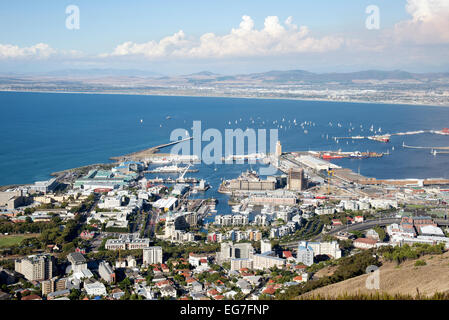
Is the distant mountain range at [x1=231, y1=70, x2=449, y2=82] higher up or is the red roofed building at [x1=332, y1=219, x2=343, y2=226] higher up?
the distant mountain range at [x1=231, y1=70, x2=449, y2=82]

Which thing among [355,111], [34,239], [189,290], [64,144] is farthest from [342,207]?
[355,111]

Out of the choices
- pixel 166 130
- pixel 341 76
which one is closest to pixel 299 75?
pixel 341 76

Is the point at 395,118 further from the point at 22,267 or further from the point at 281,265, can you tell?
the point at 22,267

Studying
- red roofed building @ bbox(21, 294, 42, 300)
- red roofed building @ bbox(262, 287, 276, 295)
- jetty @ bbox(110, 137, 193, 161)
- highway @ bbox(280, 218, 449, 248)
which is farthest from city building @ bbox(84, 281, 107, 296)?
jetty @ bbox(110, 137, 193, 161)

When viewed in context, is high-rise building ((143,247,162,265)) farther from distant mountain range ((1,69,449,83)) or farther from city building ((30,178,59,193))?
distant mountain range ((1,69,449,83))

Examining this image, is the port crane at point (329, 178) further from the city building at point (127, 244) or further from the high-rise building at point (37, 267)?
the high-rise building at point (37, 267)

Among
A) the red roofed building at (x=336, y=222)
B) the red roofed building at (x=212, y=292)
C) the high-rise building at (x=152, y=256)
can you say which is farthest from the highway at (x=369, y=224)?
the red roofed building at (x=212, y=292)

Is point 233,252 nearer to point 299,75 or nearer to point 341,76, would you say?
point 341,76
